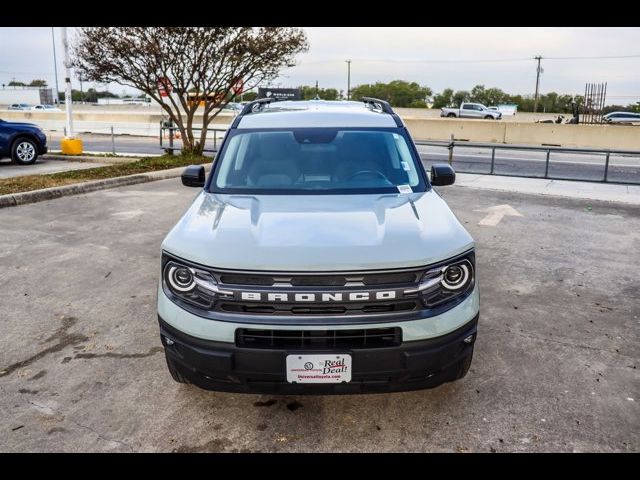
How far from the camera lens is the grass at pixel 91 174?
10706 millimetres

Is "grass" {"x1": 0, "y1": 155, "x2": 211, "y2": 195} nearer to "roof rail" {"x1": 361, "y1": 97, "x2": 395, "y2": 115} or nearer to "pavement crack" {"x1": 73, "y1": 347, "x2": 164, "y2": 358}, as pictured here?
"pavement crack" {"x1": 73, "y1": 347, "x2": 164, "y2": 358}

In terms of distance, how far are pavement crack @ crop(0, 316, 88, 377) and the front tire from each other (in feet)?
40.3

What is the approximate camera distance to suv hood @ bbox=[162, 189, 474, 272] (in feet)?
9.37

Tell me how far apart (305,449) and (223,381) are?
60cm

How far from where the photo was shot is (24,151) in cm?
1512

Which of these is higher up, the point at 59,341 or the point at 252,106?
the point at 252,106

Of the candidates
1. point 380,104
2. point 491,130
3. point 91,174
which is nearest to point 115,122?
point 491,130

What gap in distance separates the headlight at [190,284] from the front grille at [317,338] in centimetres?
27

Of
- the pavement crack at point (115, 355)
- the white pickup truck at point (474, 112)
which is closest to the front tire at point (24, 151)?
the pavement crack at point (115, 355)

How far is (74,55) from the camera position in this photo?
15.8 meters

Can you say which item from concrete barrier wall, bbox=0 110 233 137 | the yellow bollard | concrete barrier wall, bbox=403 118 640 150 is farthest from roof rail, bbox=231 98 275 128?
concrete barrier wall, bbox=0 110 233 137

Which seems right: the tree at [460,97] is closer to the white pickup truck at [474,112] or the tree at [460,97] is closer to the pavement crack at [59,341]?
the white pickup truck at [474,112]

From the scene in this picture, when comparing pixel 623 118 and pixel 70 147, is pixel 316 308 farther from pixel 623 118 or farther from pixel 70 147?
pixel 623 118

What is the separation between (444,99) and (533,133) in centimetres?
8543
